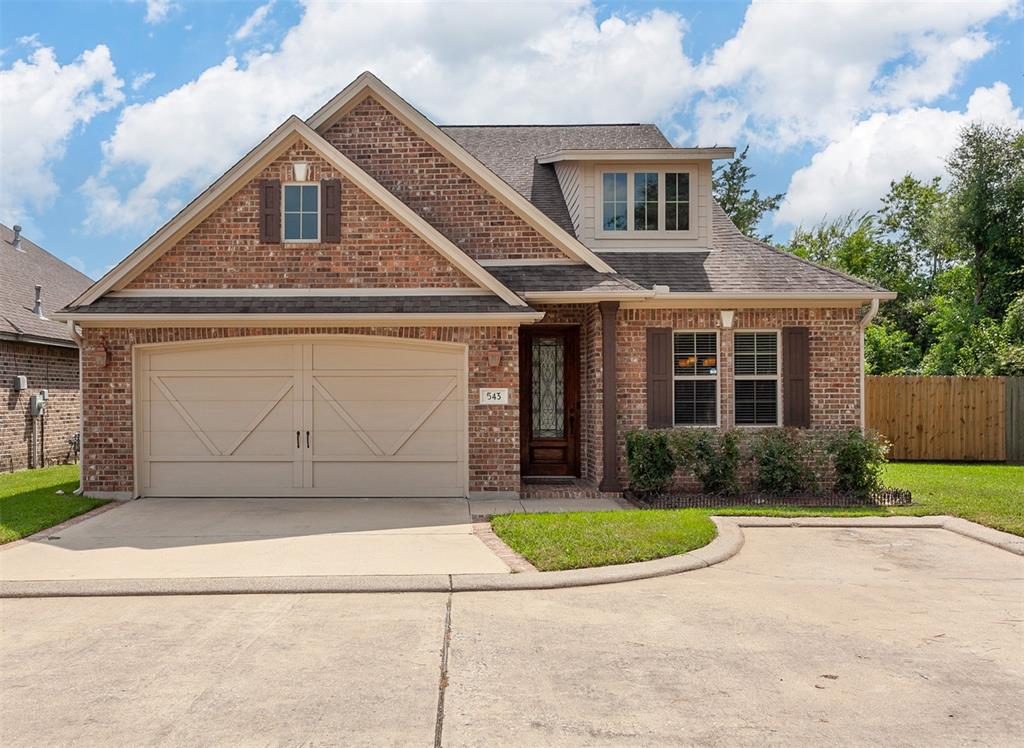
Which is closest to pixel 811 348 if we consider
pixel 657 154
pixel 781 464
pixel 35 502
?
pixel 781 464

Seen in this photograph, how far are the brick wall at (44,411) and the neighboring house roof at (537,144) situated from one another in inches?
388

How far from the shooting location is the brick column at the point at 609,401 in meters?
11.2

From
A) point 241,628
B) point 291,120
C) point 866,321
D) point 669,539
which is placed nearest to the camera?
point 241,628

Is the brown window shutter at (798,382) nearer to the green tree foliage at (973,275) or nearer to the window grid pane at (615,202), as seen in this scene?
the window grid pane at (615,202)

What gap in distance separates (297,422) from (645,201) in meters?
6.91

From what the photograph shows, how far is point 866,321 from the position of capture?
11688mm

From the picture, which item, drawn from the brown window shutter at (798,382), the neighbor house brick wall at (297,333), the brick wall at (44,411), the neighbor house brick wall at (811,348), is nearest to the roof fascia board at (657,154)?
the neighbor house brick wall at (811,348)

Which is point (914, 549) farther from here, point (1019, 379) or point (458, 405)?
point (1019, 379)

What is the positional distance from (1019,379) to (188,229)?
671 inches

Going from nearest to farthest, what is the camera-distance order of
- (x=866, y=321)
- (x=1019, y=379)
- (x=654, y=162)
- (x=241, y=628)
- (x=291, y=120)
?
(x=241, y=628) < (x=291, y=120) < (x=866, y=321) < (x=654, y=162) < (x=1019, y=379)

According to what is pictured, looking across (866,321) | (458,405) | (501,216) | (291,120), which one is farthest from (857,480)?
(291,120)

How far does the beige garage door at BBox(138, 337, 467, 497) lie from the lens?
11.0 meters

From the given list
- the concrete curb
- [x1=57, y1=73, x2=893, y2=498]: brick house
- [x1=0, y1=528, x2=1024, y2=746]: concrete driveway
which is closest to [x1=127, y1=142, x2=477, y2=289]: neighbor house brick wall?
[x1=57, y1=73, x2=893, y2=498]: brick house

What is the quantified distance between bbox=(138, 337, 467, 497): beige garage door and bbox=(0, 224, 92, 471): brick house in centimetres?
470
